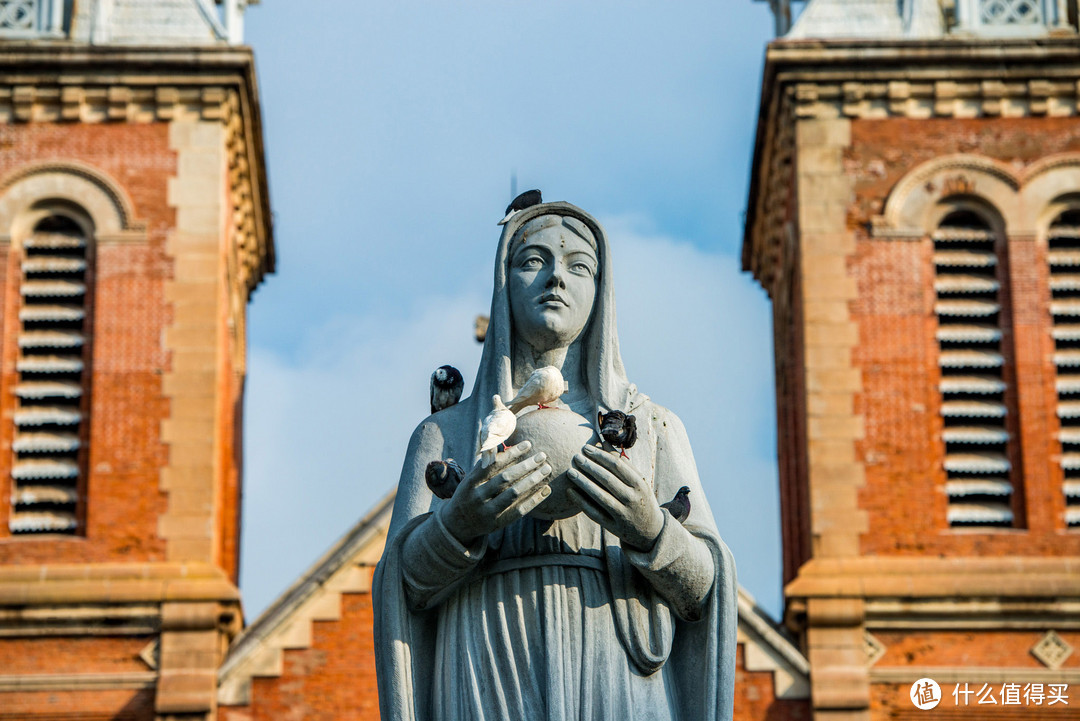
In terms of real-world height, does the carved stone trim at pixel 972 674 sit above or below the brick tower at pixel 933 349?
below

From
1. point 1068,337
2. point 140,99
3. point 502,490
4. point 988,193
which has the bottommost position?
point 502,490

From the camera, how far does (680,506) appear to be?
725 centimetres

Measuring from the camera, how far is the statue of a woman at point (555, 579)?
6.96m

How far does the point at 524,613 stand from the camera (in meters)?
7.16

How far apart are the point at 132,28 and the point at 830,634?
9507mm

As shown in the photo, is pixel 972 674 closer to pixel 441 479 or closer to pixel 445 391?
pixel 445 391

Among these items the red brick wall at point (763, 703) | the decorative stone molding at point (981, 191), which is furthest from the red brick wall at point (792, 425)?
the red brick wall at point (763, 703)

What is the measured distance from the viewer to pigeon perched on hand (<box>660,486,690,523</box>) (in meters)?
7.23

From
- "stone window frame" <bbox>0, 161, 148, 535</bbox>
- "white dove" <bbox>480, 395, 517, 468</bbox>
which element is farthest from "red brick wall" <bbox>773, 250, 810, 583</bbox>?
"white dove" <bbox>480, 395, 517, 468</bbox>

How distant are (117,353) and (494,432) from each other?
18.5 meters

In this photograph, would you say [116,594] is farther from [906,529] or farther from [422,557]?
[422,557]

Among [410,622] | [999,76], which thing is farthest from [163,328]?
[410,622]

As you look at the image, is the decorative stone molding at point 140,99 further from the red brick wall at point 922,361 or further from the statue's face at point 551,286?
the statue's face at point 551,286

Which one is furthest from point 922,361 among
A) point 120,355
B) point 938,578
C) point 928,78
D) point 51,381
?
point 51,381
